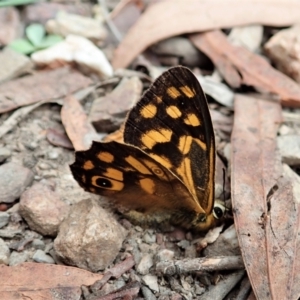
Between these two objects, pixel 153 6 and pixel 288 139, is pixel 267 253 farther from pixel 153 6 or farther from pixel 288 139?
pixel 153 6

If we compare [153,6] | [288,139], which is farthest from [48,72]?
[288,139]

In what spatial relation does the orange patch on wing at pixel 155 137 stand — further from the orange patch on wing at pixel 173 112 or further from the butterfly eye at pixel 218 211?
the butterfly eye at pixel 218 211

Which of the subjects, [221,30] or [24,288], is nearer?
[24,288]

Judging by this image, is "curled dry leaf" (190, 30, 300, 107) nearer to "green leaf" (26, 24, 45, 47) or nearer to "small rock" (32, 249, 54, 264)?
"green leaf" (26, 24, 45, 47)

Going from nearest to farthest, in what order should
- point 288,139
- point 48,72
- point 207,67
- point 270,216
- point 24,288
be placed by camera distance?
point 24,288 < point 270,216 < point 288,139 < point 48,72 < point 207,67

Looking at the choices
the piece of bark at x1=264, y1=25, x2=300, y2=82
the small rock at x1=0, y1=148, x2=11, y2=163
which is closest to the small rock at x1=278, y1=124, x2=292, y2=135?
the piece of bark at x1=264, y1=25, x2=300, y2=82

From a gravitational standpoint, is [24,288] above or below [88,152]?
below
